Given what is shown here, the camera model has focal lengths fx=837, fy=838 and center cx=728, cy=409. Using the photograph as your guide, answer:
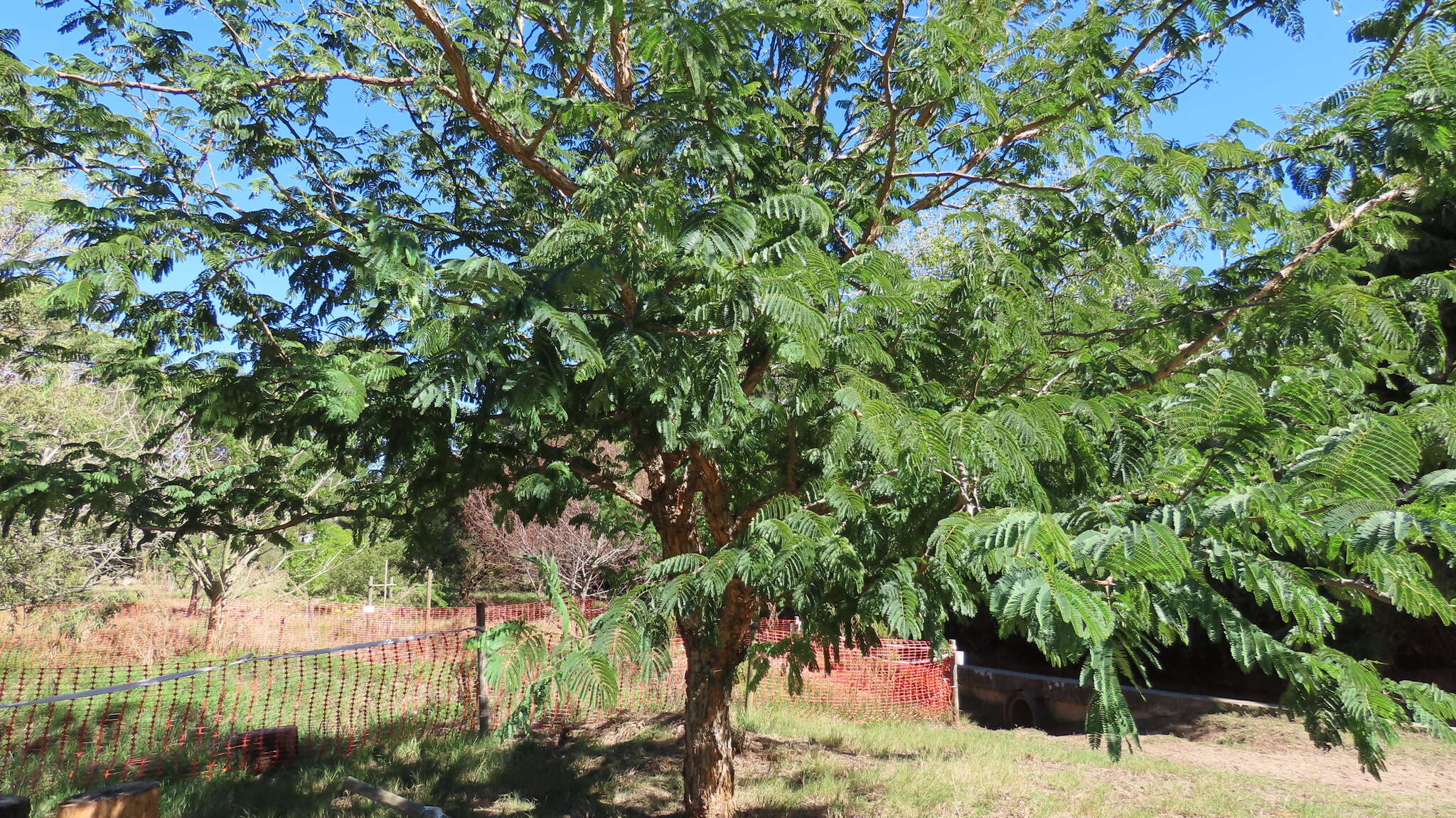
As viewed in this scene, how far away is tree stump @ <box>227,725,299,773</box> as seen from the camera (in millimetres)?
8438

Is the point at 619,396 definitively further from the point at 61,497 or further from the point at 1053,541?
the point at 61,497

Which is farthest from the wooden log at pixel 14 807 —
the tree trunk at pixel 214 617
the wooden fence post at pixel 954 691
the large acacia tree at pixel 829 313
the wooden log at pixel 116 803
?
the tree trunk at pixel 214 617

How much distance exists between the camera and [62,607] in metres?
16.1

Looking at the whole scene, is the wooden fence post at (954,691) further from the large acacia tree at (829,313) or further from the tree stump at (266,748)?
the tree stump at (266,748)

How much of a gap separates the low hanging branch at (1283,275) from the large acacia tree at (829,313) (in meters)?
0.05

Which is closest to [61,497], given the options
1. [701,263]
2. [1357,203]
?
[701,263]

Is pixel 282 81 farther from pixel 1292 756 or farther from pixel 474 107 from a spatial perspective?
pixel 1292 756

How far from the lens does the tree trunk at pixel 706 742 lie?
6746mm

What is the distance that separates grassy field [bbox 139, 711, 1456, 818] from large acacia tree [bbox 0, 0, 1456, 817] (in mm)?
1781

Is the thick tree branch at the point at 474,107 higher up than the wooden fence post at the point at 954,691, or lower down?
higher up

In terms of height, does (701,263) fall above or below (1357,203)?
below

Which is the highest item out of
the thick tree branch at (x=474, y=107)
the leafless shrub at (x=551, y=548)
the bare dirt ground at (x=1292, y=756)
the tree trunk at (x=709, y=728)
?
the thick tree branch at (x=474, y=107)

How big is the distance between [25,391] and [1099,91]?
17.6m

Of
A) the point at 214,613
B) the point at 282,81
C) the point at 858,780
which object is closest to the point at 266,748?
the point at 858,780
